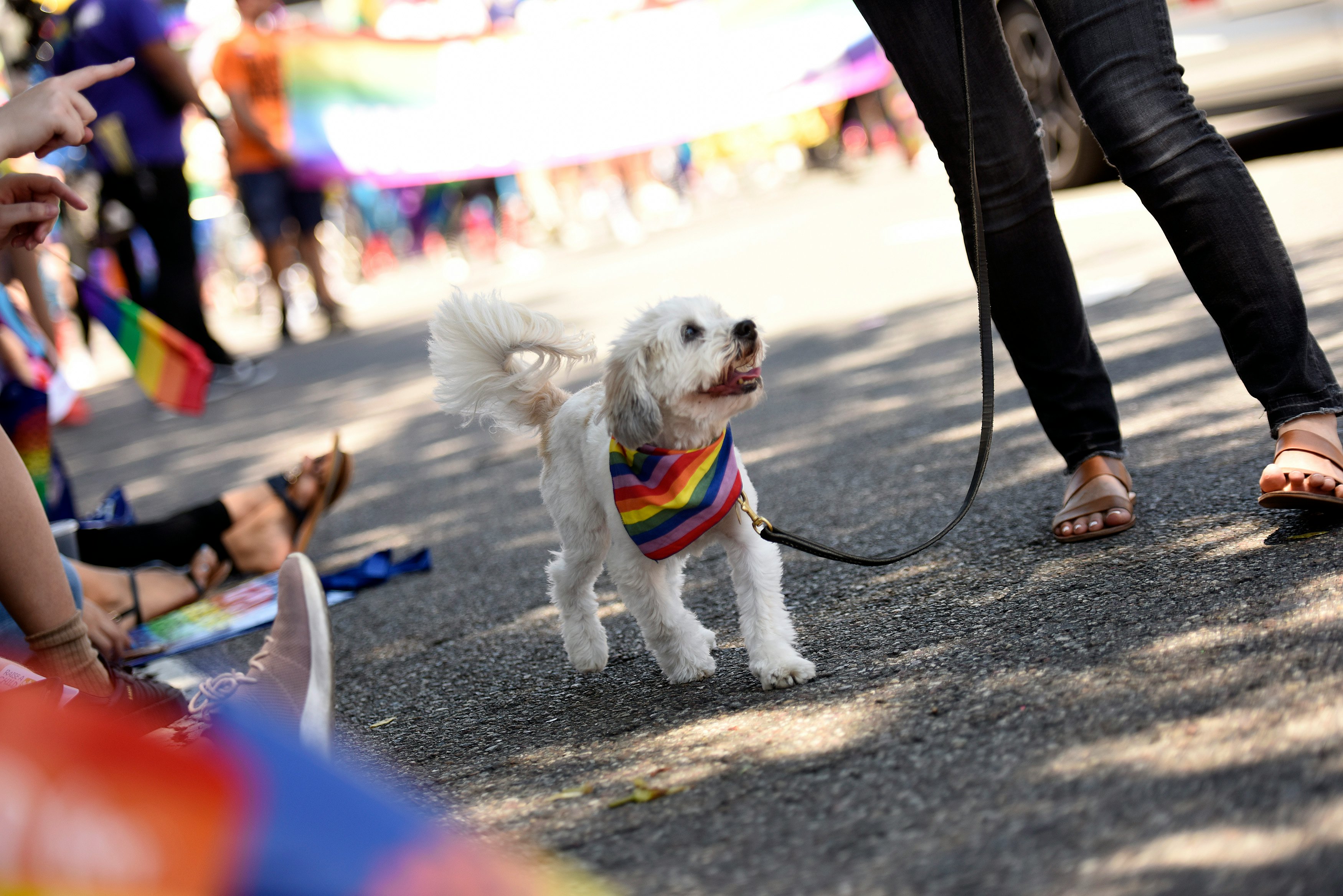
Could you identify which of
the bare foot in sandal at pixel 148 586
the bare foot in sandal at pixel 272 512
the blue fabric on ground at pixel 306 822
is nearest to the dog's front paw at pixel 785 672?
the blue fabric on ground at pixel 306 822

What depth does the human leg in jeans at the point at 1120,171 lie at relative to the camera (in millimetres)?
2566

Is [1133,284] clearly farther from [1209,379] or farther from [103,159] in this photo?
[103,159]

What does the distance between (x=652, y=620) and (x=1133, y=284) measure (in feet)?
13.2

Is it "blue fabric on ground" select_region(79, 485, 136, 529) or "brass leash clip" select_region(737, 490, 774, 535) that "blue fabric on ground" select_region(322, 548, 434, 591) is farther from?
"brass leash clip" select_region(737, 490, 774, 535)

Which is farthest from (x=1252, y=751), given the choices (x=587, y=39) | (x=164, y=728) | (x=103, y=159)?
(x=587, y=39)

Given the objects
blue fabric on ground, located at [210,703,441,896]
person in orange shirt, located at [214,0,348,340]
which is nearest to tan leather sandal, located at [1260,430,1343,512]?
blue fabric on ground, located at [210,703,441,896]

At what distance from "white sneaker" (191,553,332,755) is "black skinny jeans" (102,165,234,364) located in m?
6.51

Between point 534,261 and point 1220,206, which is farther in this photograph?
point 534,261

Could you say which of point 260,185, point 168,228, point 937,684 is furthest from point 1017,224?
point 260,185

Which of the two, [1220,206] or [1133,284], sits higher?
[1220,206]

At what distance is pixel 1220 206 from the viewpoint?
2572 mm

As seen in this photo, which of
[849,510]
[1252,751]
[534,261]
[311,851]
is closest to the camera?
[311,851]

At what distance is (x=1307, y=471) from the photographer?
2.46m

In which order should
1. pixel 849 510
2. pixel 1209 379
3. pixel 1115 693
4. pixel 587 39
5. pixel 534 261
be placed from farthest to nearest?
pixel 534 261 → pixel 587 39 → pixel 1209 379 → pixel 849 510 → pixel 1115 693
